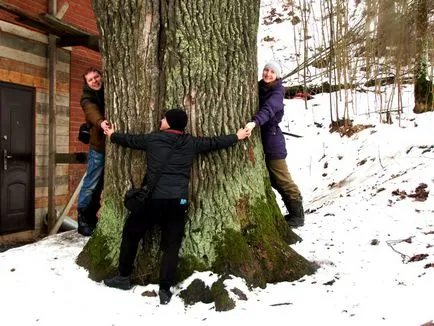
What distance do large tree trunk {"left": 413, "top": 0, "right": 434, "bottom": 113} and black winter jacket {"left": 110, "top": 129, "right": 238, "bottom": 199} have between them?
8318 millimetres

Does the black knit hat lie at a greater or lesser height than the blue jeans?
greater

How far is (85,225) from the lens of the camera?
15.0 feet

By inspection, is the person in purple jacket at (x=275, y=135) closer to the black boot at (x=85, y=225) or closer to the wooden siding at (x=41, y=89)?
the black boot at (x=85, y=225)

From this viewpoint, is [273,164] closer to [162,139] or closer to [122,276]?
[162,139]

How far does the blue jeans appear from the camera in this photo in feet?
15.0

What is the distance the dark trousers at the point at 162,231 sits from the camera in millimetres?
3219

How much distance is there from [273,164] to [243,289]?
63.8 inches

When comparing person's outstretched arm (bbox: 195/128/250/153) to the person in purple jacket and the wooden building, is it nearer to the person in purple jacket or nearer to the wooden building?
the person in purple jacket

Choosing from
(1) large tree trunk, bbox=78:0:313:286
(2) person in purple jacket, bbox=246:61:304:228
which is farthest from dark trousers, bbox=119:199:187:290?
(2) person in purple jacket, bbox=246:61:304:228

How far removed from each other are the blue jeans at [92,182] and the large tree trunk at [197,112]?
36.8 inches

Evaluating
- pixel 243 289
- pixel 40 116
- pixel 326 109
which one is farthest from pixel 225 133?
pixel 326 109

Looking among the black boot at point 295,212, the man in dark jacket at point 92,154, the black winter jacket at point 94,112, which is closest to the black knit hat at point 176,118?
the black winter jacket at point 94,112

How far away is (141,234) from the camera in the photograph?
10.9ft

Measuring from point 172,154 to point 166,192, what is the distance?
27cm
